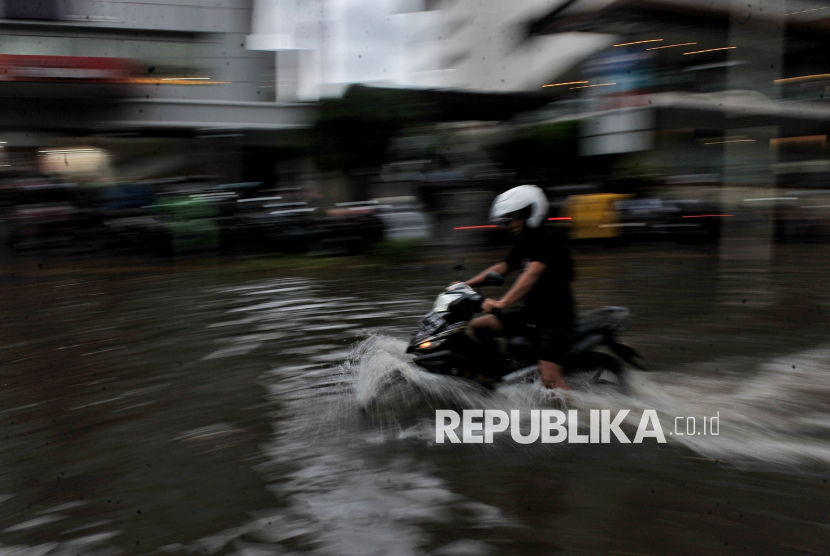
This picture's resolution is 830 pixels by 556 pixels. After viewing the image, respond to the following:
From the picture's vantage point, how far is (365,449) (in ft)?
13.8

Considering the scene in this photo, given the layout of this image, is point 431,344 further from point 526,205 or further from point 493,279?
point 526,205

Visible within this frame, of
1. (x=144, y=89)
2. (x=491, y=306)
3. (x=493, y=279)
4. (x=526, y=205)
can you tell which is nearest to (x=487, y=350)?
(x=491, y=306)

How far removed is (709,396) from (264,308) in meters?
5.76

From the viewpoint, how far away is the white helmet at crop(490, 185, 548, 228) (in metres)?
4.48

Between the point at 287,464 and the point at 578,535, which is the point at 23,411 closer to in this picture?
the point at 287,464

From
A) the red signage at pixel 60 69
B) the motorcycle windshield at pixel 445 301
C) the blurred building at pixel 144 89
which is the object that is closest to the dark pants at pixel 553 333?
the motorcycle windshield at pixel 445 301

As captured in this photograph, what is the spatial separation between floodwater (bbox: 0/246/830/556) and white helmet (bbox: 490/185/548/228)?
3.84 feet

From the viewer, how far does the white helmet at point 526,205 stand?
4.48 meters

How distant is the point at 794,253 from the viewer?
50.9 feet

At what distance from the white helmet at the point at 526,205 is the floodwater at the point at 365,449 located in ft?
3.84

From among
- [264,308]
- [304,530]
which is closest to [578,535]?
[304,530]

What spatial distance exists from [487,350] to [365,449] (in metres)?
1.15
